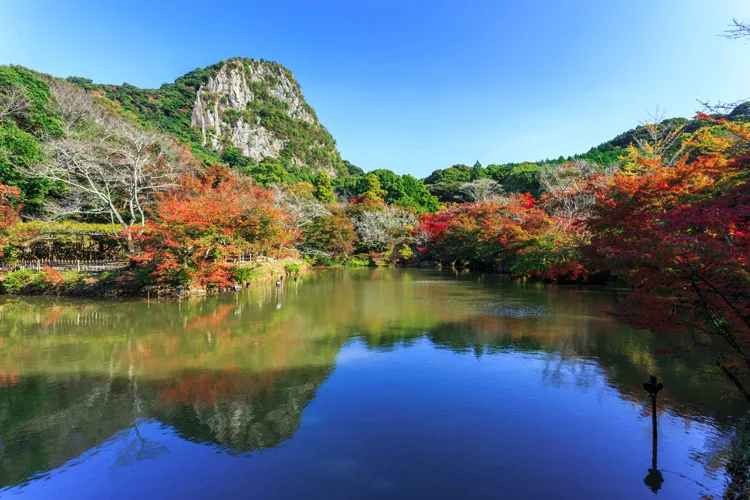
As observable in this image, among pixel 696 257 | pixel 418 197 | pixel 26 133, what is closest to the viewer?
pixel 696 257

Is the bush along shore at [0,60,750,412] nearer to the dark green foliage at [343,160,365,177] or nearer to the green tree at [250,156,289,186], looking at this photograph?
the green tree at [250,156,289,186]

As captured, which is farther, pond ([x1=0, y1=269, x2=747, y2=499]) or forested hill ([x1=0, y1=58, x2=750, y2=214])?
forested hill ([x1=0, y1=58, x2=750, y2=214])

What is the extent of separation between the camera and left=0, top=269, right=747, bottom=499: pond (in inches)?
161

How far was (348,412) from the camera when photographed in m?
5.67

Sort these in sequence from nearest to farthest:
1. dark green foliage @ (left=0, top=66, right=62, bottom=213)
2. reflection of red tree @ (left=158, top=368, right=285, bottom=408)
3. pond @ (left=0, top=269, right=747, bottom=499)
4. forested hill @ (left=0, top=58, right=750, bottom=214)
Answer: pond @ (left=0, top=269, right=747, bottom=499), reflection of red tree @ (left=158, top=368, right=285, bottom=408), dark green foliage @ (left=0, top=66, right=62, bottom=213), forested hill @ (left=0, top=58, right=750, bottom=214)

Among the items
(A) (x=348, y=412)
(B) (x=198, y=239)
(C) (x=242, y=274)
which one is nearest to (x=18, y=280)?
(B) (x=198, y=239)

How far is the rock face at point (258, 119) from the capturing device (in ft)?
243

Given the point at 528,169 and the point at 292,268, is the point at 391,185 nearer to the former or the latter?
the point at 528,169

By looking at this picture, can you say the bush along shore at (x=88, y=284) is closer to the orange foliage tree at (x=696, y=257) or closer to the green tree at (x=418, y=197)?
Result: the orange foliage tree at (x=696, y=257)

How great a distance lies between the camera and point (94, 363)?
779 centimetres

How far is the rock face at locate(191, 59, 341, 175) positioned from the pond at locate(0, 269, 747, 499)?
6865cm

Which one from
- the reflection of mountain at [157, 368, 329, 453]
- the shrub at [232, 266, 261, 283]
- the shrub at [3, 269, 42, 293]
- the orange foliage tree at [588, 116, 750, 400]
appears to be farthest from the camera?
the shrub at [232, 266, 261, 283]

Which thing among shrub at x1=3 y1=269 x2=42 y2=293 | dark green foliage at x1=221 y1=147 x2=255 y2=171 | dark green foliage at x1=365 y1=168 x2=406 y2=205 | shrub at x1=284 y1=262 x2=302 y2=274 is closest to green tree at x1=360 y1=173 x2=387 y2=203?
dark green foliage at x1=365 y1=168 x2=406 y2=205

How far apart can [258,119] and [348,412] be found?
8296 centimetres
